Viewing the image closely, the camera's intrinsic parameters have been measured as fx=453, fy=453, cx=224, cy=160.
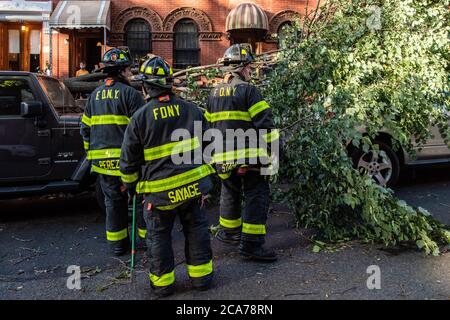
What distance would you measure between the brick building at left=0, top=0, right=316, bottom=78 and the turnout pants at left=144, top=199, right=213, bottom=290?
12.4m

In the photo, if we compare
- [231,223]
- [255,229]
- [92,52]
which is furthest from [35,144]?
[92,52]

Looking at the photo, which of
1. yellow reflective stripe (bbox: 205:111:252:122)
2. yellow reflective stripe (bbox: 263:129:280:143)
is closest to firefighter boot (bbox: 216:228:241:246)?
yellow reflective stripe (bbox: 263:129:280:143)

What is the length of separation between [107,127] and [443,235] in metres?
3.55

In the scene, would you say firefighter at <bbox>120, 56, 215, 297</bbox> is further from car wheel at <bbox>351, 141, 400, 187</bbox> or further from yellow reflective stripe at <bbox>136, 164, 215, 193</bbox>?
car wheel at <bbox>351, 141, 400, 187</bbox>

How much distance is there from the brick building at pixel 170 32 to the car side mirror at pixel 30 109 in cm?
1034

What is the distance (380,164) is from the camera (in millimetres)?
6633

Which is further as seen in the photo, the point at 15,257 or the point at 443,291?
the point at 15,257

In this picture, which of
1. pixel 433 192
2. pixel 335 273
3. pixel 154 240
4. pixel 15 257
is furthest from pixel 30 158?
pixel 433 192

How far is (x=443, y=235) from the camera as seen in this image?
15.0 ft

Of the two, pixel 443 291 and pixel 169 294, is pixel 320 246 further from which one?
pixel 169 294

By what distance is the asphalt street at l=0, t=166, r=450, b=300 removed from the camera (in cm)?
363
